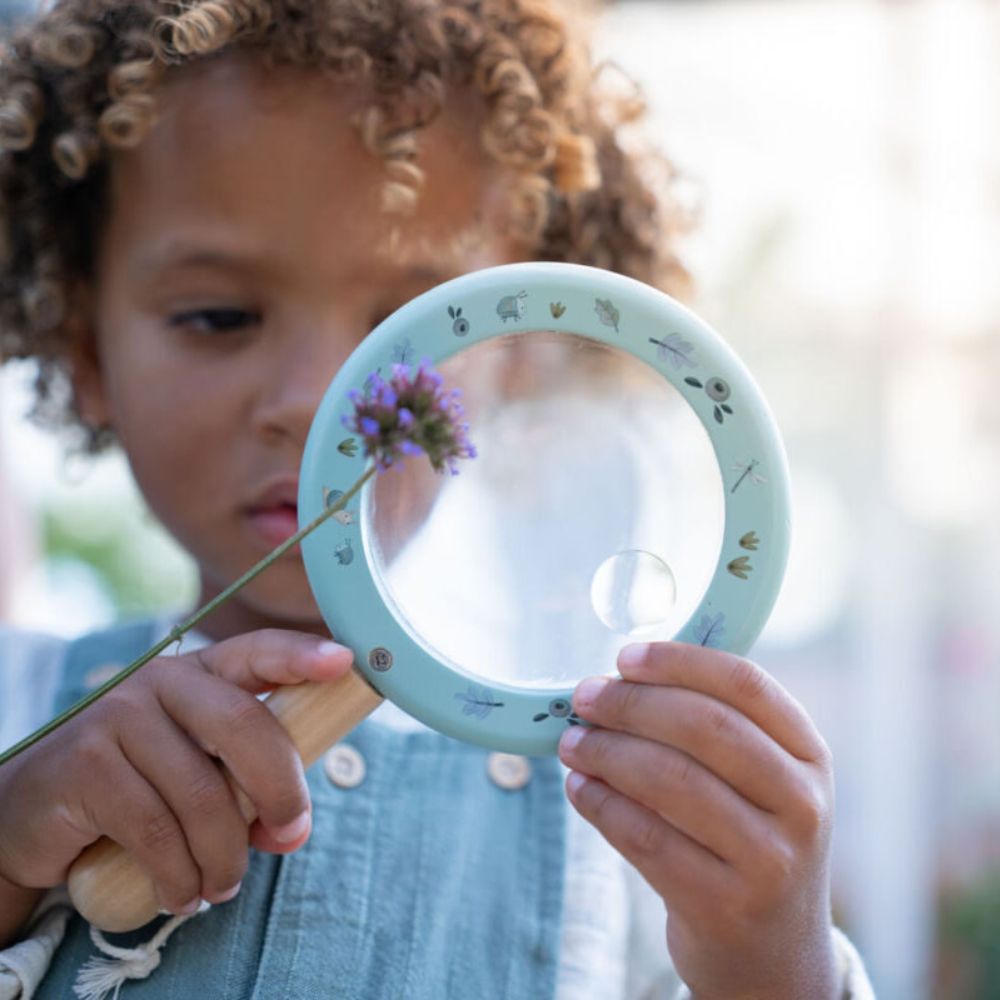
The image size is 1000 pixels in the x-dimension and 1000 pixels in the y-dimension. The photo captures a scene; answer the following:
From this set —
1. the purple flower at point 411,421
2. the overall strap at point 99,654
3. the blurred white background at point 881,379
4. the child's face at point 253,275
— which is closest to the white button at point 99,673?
the overall strap at point 99,654

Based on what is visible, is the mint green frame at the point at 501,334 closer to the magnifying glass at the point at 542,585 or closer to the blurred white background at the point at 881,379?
the magnifying glass at the point at 542,585

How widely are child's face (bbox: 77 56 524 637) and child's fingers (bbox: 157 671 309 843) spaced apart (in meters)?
0.29

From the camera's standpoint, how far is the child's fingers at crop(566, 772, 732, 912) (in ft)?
2.69

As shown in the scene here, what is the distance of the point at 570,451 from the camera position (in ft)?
4.04

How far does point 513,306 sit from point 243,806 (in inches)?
13.8

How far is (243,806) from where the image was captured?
840 mm

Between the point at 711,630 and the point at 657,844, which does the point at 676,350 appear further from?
the point at 657,844

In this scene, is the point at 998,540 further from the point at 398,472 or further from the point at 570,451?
the point at 398,472

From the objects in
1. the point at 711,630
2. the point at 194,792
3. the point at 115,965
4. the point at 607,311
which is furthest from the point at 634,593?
the point at 115,965

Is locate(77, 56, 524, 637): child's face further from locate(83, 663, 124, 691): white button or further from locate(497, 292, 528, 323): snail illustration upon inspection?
locate(497, 292, 528, 323): snail illustration

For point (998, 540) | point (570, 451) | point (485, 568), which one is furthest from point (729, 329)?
point (485, 568)

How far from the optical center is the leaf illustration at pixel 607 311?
2.61 ft

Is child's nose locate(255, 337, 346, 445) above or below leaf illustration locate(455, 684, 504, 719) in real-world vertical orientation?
above

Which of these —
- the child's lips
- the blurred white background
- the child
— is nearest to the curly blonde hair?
the child
